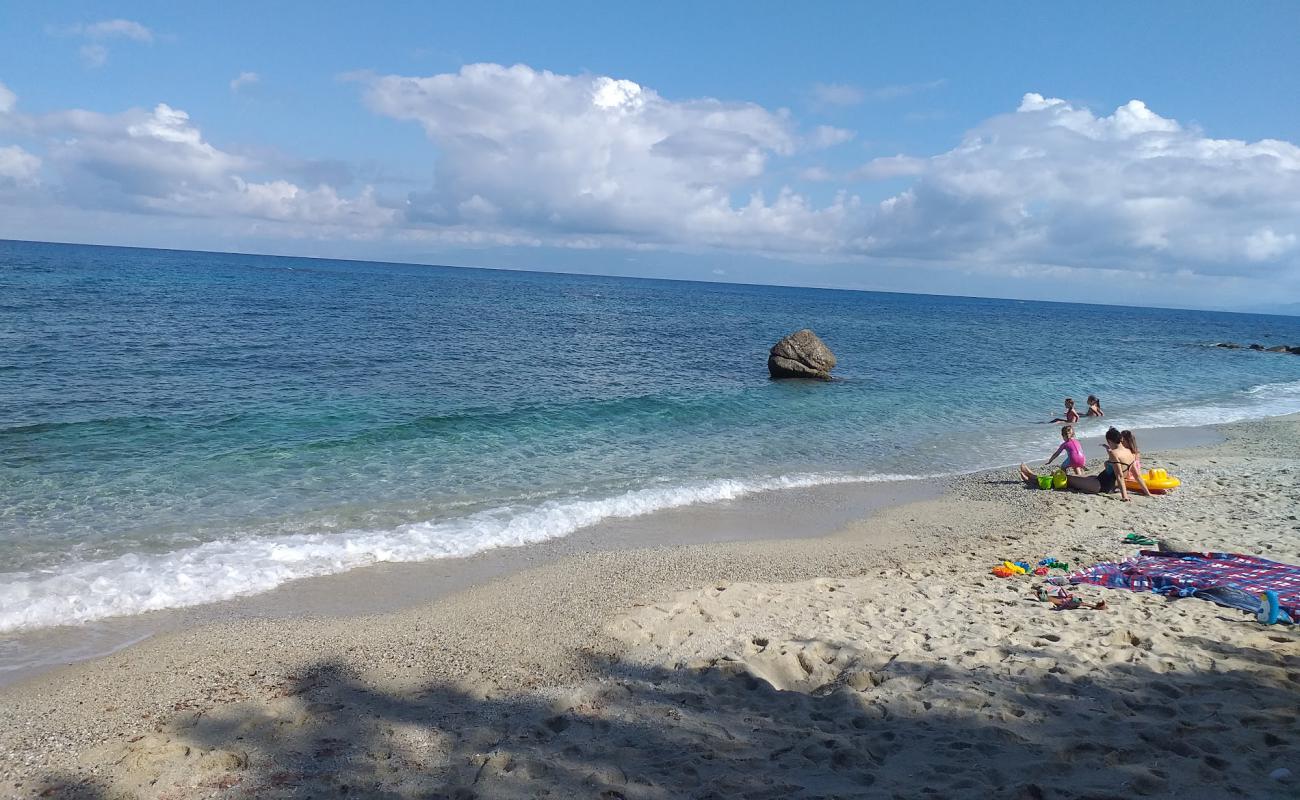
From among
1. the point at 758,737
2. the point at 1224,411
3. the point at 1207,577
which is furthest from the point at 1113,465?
the point at 1224,411

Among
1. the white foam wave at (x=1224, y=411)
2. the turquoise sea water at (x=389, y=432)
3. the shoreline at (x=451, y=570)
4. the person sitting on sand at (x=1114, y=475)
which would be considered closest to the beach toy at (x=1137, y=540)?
the person sitting on sand at (x=1114, y=475)

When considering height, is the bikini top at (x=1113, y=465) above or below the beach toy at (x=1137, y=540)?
above

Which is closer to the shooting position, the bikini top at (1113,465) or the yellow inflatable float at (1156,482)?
the bikini top at (1113,465)

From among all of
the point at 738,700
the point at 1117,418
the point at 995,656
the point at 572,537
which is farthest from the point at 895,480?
the point at 1117,418

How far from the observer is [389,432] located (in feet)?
56.0

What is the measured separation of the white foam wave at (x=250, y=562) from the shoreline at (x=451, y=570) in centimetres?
20

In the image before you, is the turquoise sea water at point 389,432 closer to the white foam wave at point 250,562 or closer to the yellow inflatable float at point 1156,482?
the white foam wave at point 250,562

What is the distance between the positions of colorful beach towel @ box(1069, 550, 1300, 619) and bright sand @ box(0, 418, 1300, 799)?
40cm

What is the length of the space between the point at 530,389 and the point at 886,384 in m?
15.1

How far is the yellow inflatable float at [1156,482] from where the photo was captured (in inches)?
570

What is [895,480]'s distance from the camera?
50.7 ft

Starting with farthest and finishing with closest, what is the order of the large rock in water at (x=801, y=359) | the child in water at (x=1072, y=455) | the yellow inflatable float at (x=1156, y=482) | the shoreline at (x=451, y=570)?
the large rock in water at (x=801, y=359) < the child in water at (x=1072, y=455) < the yellow inflatable float at (x=1156, y=482) < the shoreline at (x=451, y=570)

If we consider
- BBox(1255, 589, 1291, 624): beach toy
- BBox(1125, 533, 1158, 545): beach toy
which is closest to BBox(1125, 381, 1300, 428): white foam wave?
BBox(1125, 533, 1158, 545): beach toy

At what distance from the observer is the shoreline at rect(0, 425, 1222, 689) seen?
24.7 ft
